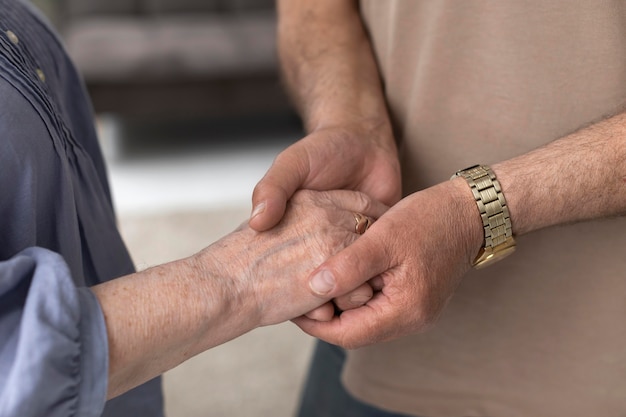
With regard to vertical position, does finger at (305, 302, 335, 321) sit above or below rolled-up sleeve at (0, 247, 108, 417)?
below

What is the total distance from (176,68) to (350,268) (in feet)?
7.79

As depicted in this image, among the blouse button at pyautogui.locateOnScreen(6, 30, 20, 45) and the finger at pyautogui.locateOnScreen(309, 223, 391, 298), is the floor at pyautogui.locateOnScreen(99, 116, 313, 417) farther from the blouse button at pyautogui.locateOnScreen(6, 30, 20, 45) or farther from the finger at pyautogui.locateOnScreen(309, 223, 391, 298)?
the blouse button at pyautogui.locateOnScreen(6, 30, 20, 45)

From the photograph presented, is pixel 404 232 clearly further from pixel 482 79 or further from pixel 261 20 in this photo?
pixel 261 20

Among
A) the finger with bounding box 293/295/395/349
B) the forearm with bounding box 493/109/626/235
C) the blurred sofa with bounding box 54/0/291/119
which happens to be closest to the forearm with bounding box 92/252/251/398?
the finger with bounding box 293/295/395/349

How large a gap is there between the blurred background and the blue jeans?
790 millimetres

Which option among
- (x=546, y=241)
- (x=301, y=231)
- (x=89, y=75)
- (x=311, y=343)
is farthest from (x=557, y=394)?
(x=89, y=75)

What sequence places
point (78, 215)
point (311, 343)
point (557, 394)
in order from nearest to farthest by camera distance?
point (78, 215) < point (557, 394) < point (311, 343)

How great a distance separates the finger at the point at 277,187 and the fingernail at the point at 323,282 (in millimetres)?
99

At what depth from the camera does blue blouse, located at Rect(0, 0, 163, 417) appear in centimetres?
59

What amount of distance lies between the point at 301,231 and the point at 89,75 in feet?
7.52

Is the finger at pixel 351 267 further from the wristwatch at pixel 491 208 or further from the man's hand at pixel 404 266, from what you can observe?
the wristwatch at pixel 491 208

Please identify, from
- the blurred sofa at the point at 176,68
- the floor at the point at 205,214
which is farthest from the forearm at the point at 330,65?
the blurred sofa at the point at 176,68

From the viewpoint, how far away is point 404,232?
82cm

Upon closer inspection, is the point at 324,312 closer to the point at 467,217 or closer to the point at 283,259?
the point at 283,259
